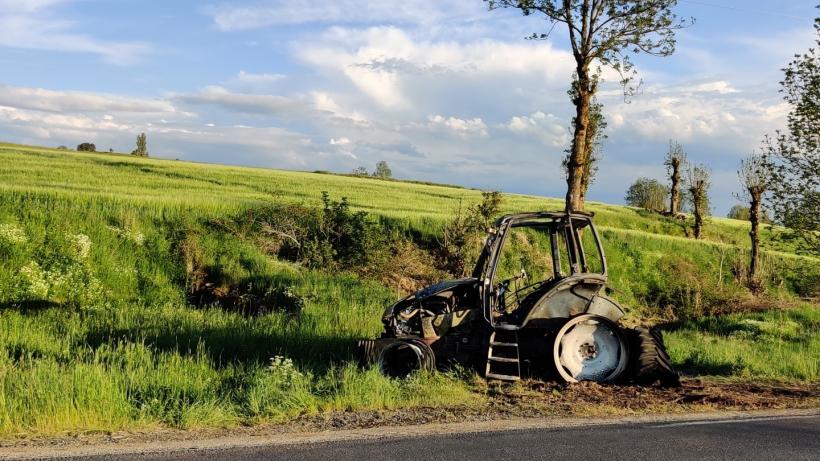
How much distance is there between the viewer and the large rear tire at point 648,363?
30.4 ft

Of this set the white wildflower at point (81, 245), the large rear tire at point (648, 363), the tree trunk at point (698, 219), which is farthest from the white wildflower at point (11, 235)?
the tree trunk at point (698, 219)

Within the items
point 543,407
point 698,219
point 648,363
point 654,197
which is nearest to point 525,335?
point 543,407

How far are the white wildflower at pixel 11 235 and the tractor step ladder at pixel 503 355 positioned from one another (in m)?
11.2

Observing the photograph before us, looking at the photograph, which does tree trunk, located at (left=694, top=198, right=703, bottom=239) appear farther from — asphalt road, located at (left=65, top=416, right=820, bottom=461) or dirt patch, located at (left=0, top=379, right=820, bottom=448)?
asphalt road, located at (left=65, top=416, right=820, bottom=461)

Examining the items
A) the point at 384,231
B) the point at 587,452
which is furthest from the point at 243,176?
the point at 587,452

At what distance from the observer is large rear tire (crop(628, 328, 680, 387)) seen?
9258 mm

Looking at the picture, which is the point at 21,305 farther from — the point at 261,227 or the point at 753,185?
the point at 753,185

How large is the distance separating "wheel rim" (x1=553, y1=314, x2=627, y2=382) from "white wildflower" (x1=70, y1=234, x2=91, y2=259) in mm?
11297

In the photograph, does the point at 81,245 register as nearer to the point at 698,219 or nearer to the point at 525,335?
the point at 525,335

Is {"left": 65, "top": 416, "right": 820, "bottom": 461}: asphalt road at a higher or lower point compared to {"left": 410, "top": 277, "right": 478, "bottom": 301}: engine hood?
lower

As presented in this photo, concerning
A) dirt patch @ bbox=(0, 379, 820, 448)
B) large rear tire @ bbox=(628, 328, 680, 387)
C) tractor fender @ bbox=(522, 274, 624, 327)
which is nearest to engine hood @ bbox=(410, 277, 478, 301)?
tractor fender @ bbox=(522, 274, 624, 327)

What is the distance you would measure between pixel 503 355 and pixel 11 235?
1148 centimetres

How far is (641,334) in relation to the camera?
9.44 meters

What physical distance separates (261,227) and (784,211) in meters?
15.0
